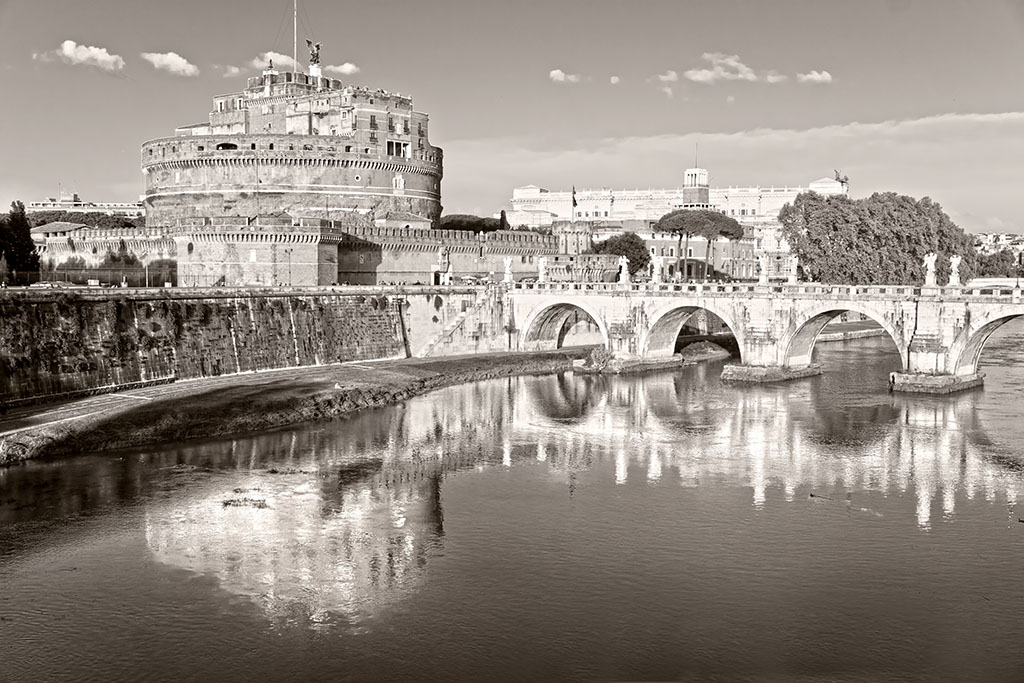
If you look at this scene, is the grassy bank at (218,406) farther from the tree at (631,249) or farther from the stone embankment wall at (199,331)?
the tree at (631,249)

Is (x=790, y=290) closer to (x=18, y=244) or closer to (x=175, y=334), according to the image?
(x=175, y=334)

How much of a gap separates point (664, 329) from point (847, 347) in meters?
18.8

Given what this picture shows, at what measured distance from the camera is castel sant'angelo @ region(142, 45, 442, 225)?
70.7 m

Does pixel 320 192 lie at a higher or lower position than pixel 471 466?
higher

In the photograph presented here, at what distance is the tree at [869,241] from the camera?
67.8 m

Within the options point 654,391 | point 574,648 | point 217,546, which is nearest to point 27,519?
point 217,546

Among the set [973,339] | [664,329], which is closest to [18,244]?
[664,329]

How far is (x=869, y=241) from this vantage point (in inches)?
2704

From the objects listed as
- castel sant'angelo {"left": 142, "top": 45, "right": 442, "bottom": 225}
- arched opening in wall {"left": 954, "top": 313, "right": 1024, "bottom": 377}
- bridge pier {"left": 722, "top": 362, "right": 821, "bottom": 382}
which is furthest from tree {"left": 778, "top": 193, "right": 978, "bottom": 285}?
castel sant'angelo {"left": 142, "top": 45, "right": 442, "bottom": 225}

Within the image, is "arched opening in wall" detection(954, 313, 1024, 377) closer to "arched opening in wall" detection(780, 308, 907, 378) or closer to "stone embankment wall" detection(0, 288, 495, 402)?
"arched opening in wall" detection(780, 308, 907, 378)

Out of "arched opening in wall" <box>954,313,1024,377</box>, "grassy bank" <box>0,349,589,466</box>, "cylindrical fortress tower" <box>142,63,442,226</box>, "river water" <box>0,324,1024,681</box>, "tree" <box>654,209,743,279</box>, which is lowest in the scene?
"river water" <box>0,324,1024,681</box>

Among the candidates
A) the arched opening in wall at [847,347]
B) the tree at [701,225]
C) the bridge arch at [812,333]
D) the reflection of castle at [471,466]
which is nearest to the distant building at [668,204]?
the tree at [701,225]

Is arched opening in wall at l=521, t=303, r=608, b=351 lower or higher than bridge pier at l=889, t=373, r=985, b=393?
higher

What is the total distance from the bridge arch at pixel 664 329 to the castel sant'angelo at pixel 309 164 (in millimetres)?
25879
